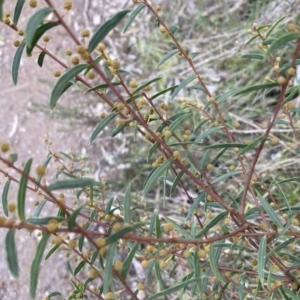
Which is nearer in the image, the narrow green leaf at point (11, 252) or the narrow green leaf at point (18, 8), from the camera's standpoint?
the narrow green leaf at point (11, 252)

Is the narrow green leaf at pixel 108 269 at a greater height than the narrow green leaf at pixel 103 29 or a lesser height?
lesser

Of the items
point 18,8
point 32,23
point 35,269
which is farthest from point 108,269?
point 18,8

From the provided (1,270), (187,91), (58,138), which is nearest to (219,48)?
(187,91)

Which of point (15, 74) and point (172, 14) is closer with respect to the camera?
point (15, 74)

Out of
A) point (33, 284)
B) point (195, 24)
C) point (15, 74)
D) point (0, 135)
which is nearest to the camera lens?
point (33, 284)

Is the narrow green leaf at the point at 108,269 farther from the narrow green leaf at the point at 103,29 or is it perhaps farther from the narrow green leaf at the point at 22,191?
the narrow green leaf at the point at 103,29

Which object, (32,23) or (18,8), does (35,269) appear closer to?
(32,23)

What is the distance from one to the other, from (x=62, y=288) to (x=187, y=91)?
1.18 m

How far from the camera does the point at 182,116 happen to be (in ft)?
2.90

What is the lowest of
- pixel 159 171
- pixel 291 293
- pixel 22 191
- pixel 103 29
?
pixel 291 293

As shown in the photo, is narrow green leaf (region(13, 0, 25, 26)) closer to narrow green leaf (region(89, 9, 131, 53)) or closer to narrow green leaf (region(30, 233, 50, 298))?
narrow green leaf (region(89, 9, 131, 53))

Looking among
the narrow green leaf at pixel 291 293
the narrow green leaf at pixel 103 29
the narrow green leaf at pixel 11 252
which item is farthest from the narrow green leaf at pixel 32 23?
the narrow green leaf at pixel 291 293

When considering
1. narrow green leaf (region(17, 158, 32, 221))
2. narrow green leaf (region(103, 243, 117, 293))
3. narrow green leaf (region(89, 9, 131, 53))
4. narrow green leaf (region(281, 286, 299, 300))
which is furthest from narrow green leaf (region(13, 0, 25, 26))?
narrow green leaf (region(281, 286, 299, 300))

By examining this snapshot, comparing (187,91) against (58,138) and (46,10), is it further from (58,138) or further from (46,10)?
(46,10)
